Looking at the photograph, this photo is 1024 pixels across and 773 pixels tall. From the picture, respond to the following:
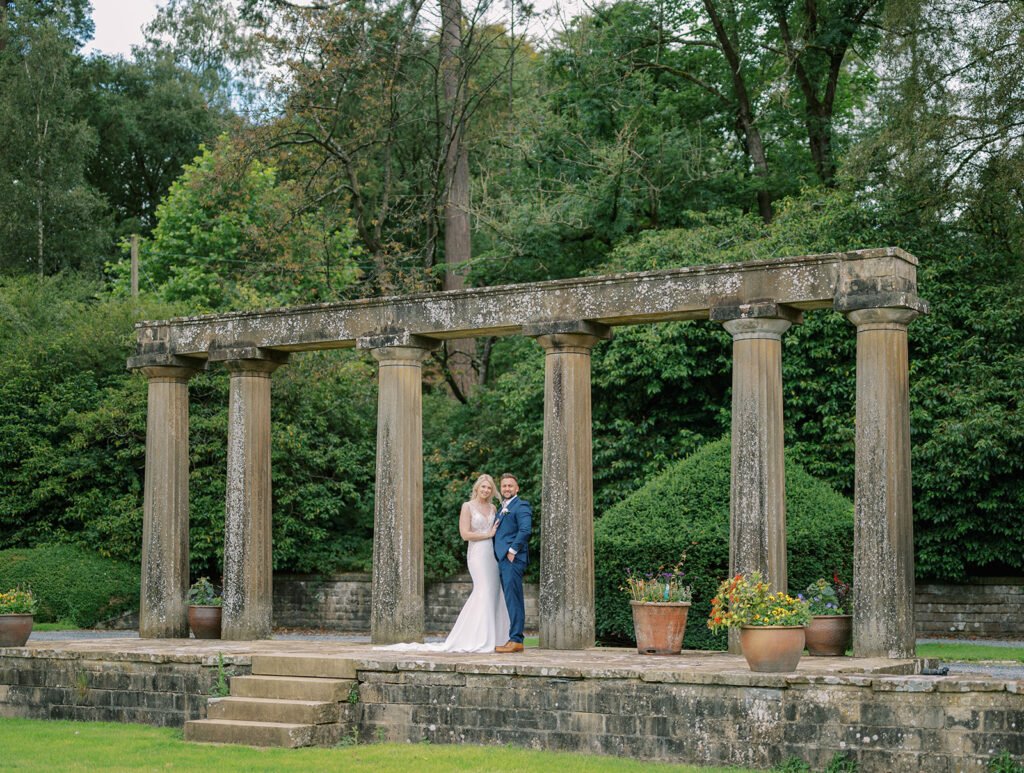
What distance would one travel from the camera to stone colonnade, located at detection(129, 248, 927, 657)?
1495cm

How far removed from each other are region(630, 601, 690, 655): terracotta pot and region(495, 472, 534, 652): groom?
1549 mm

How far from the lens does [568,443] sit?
56.6 feet

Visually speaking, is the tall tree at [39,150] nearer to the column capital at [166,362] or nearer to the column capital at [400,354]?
the column capital at [166,362]

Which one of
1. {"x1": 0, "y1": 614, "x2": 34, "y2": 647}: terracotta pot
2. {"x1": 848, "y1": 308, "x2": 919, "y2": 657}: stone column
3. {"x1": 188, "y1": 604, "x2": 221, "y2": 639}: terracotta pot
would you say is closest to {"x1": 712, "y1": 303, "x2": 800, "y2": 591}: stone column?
{"x1": 848, "y1": 308, "x2": 919, "y2": 657}: stone column

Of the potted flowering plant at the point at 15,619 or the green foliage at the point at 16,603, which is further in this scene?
the green foliage at the point at 16,603

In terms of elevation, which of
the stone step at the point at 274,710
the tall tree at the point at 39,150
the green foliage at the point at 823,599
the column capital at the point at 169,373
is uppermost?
the tall tree at the point at 39,150

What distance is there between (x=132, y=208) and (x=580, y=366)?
3628 cm

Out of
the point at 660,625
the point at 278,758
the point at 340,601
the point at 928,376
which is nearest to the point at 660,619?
the point at 660,625

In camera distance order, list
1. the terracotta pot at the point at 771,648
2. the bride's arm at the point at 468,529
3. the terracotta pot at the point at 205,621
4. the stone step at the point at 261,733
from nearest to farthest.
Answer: the terracotta pot at the point at 771,648 → the stone step at the point at 261,733 → the bride's arm at the point at 468,529 → the terracotta pot at the point at 205,621

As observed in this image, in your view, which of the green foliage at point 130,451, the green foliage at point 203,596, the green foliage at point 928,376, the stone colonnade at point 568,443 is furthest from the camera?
the green foliage at point 130,451

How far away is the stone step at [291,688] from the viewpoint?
14625mm

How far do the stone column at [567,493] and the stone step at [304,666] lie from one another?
3154mm

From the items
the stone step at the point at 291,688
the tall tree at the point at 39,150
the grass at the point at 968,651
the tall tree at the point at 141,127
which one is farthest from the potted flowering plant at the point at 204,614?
the tall tree at the point at 141,127

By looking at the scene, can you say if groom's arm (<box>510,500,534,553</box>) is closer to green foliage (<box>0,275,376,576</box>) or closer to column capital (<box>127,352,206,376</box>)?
column capital (<box>127,352,206,376</box>)
